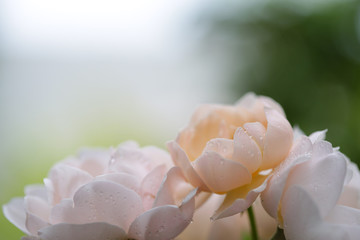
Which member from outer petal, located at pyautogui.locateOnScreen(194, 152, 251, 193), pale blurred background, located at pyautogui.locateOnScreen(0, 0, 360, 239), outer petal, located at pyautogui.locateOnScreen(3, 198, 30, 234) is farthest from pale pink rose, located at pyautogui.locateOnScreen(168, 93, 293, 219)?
pale blurred background, located at pyautogui.locateOnScreen(0, 0, 360, 239)

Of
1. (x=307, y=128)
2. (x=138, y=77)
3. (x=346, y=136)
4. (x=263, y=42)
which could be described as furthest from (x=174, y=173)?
(x=138, y=77)

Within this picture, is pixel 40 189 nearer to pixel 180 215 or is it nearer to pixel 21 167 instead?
pixel 180 215

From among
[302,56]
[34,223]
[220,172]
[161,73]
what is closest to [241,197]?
[220,172]

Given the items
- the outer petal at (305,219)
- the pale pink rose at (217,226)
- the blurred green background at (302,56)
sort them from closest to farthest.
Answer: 1. the outer petal at (305,219)
2. the pale pink rose at (217,226)
3. the blurred green background at (302,56)

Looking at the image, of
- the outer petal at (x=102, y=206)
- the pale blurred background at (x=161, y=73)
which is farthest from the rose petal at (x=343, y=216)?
the pale blurred background at (x=161, y=73)

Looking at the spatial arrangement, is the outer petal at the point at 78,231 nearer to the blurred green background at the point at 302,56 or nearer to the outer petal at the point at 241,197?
the outer petal at the point at 241,197

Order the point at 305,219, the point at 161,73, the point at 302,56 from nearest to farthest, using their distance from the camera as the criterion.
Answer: the point at 305,219 < the point at 302,56 < the point at 161,73

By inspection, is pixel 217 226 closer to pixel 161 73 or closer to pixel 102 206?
pixel 102 206
